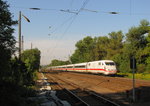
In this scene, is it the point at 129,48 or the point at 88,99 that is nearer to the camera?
the point at 88,99

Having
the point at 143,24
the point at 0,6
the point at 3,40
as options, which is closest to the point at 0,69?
the point at 3,40

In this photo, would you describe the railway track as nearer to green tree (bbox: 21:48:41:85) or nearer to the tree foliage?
green tree (bbox: 21:48:41:85)

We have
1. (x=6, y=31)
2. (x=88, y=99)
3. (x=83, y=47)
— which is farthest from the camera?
(x=83, y=47)

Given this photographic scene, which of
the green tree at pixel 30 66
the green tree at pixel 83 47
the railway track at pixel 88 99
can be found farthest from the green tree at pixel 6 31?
the green tree at pixel 83 47

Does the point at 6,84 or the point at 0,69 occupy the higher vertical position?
the point at 0,69

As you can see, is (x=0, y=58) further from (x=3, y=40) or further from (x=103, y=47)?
(x=103, y=47)

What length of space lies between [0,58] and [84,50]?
10852 cm

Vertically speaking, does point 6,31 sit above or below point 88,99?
above

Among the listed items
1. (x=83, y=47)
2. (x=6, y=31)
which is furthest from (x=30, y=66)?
(x=83, y=47)

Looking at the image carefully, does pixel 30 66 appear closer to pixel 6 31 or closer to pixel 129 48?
pixel 6 31

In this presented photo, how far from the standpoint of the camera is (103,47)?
286 ft

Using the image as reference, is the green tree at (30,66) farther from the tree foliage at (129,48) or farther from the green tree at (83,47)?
the green tree at (83,47)

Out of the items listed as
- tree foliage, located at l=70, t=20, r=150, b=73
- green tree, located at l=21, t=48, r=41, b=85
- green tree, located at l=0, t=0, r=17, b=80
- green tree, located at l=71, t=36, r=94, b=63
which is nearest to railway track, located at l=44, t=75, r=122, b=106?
green tree, located at l=0, t=0, r=17, b=80

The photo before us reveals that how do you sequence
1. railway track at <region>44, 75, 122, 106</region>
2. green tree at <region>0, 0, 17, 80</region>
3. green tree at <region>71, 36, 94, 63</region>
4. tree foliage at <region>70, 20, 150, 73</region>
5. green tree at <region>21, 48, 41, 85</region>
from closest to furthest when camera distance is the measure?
green tree at <region>0, 0, 17, 80</region>, railway track at <region>44, 75, 122, 106</region>, green tree at <region>21, 48, 41, 85</region>, tree foliage at <region>70, 20, 150, 73</region>, green tree at <region>71, 36, 94, 63</region>
